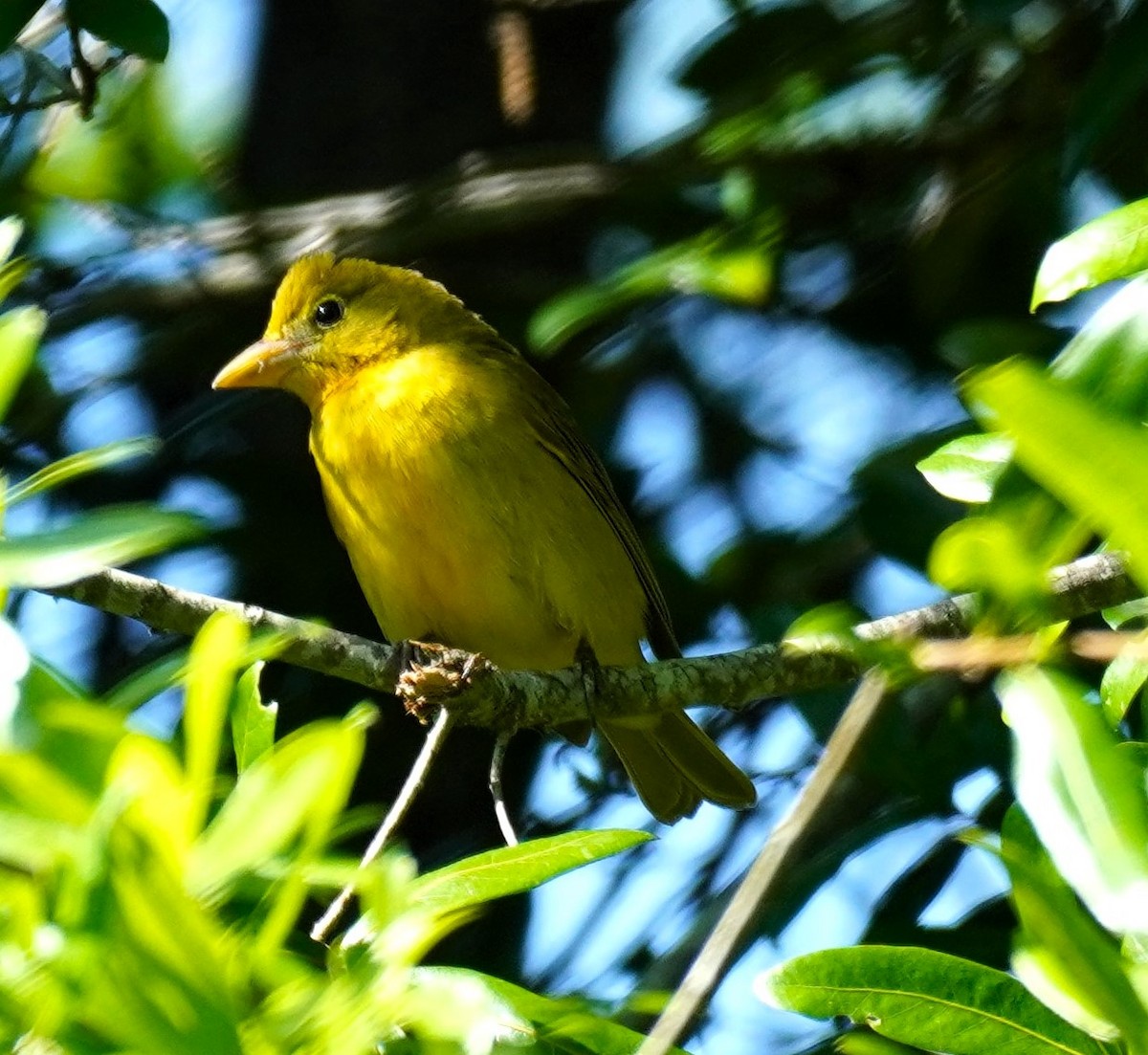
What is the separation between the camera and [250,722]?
2492 mm

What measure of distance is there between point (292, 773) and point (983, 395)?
2.51 ft

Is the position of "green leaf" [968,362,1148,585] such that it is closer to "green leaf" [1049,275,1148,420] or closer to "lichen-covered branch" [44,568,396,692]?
"green leaf" [1049,275,1148,420]

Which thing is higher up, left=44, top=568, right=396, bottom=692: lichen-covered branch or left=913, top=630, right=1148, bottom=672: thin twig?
left=913, top=630, right=1148, bottom=672: thin twig

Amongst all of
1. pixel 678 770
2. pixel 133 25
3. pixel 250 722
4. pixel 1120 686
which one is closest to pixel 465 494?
pixel 678 770

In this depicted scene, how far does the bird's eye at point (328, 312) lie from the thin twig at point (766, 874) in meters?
4.01

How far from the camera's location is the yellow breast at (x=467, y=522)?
4.79m

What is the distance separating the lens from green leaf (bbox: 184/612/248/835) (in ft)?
6.04

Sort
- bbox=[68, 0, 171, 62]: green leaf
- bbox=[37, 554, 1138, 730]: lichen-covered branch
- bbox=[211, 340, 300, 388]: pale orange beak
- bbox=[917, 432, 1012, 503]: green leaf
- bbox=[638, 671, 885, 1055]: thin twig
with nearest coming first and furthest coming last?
bbox=[638, 671, 885, 1055]: thin twig < bbox=[917, 432, 1012, 503]: green leaf < bbox=[37, 554, 1138, 730]: lichen-covered branch < bbox=[68, 0, 171, 62]: green leaf < bbox=[211, 340, 300, 388]: pale orange beak

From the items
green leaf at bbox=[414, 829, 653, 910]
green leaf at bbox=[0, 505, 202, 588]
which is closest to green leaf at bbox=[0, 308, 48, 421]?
green leaf at bbox=[0, 505, 202, 588]

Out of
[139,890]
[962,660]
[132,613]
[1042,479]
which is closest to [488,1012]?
[139,890]

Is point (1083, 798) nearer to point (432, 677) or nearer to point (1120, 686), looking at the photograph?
point (1120, 686)

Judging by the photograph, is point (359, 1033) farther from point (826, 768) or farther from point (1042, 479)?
point (1042, 479)

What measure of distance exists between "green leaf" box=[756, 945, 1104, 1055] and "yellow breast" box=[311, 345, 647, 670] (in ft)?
8.99

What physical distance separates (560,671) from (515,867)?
176cm
